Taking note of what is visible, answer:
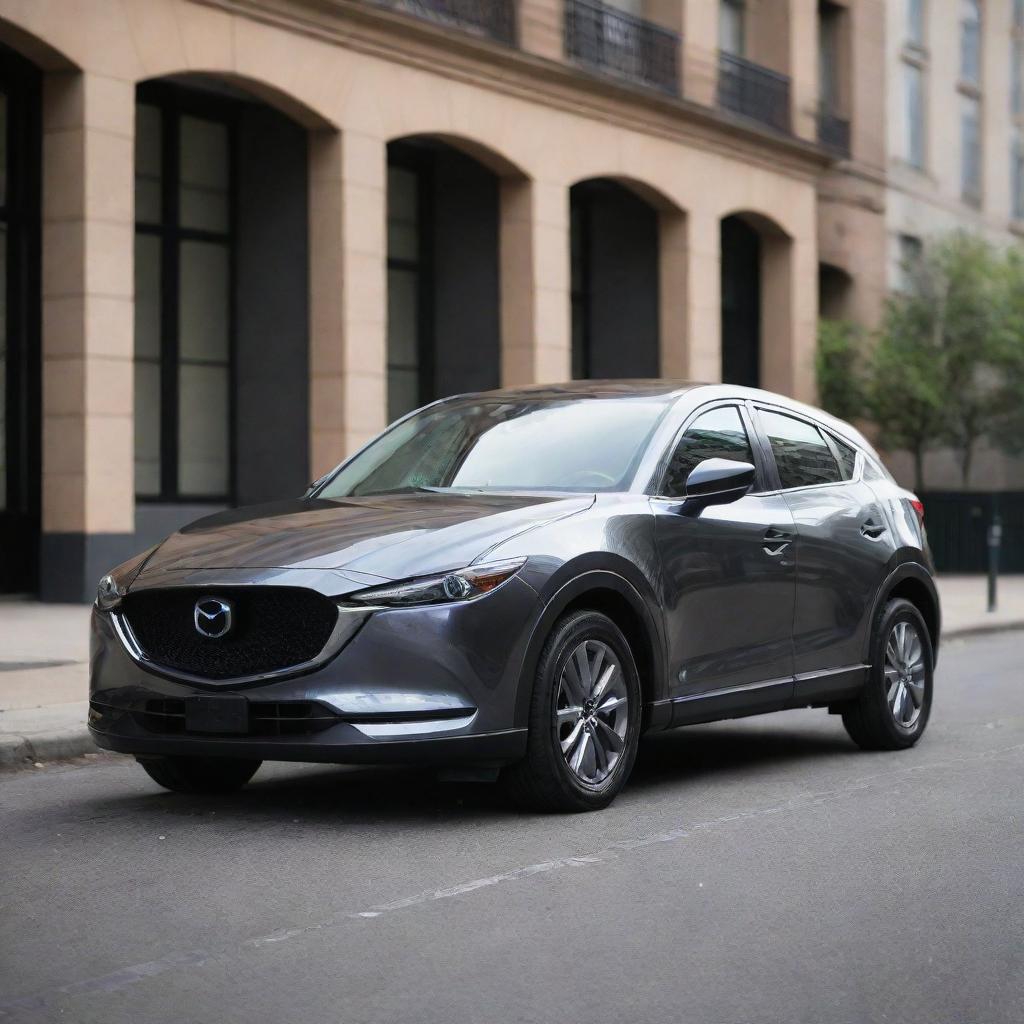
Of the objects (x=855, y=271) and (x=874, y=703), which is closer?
(x=874, y=703)

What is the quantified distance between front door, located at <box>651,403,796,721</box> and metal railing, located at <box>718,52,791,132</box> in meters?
22.1

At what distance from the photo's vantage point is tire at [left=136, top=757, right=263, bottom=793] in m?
7.59

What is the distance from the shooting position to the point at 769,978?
4820 mm

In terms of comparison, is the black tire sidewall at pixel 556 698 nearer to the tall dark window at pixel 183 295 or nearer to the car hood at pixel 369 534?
the car hood at pixel 369 534

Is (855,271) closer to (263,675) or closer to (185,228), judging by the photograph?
(185,228)

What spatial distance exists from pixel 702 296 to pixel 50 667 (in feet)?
59.1

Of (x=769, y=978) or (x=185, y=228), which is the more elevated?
(x=185, y=228)

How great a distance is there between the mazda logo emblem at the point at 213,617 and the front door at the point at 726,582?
1.83 m

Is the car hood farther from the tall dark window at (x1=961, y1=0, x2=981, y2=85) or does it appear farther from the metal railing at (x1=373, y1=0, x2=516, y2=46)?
the tall dark window at (x1=961, y1=0, x2=981, y2=85)

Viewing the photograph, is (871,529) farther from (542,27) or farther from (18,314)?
(542,27)

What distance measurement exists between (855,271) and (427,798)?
91.5ft

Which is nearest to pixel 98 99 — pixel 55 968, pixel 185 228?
pixel 185 228

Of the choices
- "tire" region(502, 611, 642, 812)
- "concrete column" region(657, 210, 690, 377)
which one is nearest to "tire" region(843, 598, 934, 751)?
"tire" region(502, 611, 642, 812)

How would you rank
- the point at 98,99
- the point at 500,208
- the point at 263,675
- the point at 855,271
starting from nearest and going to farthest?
the point at 263,675 < the point at 98,99 < the point at 500,208 < the point at 855,271
